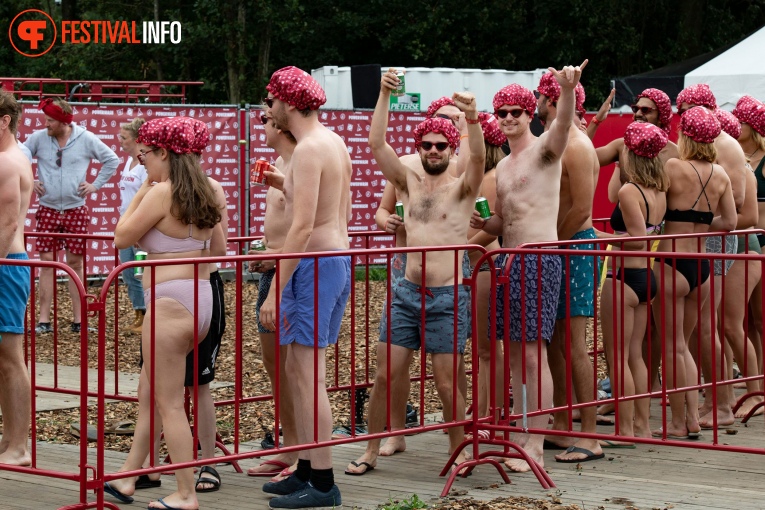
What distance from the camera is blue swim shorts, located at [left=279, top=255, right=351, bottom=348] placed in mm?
6105

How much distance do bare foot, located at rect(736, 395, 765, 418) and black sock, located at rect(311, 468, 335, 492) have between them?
3.62 metres

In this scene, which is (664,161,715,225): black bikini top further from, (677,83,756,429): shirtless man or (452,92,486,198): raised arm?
(452,92,486,198): raised arm

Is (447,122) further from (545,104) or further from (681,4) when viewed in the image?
(681,4)

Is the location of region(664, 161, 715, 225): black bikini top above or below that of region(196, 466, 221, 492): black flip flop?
above

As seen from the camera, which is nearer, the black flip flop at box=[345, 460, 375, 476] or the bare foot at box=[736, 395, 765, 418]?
the black flip flop at box=[345, 460, 375, 476]

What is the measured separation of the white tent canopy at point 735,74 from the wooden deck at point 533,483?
31.7 feet

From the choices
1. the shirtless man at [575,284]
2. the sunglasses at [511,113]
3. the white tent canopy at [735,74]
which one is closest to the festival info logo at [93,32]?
the white tent canopy at [735,74]

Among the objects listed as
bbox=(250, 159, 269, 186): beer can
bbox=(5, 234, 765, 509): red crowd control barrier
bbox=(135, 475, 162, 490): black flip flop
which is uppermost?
bbox=(250, 159, 269, 186): beer can

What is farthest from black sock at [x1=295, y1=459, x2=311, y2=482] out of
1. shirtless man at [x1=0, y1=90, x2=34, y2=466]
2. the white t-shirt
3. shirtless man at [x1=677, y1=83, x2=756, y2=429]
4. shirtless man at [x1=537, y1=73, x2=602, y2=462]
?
the white t-shirt

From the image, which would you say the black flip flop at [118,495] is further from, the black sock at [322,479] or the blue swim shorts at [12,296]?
the blue swim shorts at [12,296]

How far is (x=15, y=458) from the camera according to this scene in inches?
263

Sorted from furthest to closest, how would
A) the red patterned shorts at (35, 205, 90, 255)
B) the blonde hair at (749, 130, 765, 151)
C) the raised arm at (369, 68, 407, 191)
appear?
the red patterned shorts at (35, 205, 90, 255)
the blonde hair at (749, 130, 765, 151)
the raised arm at (369, 68, 407, 191)

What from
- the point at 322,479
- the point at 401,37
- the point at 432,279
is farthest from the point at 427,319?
the point at 401,37

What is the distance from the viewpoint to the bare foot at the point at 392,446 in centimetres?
729
